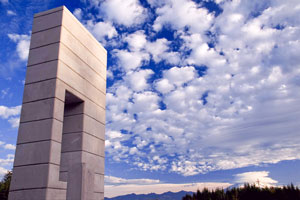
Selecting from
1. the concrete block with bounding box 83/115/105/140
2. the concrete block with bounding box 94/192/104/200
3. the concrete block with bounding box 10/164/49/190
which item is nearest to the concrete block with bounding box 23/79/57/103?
the concrete block with bounding box 83/115/105/140

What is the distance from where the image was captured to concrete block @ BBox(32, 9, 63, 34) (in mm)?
16828

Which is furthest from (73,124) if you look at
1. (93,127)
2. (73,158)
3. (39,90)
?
(39,90)

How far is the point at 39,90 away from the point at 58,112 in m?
1.79

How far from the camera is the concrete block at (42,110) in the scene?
14742 millimetres

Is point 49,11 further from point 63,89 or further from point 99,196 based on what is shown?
point 99,196

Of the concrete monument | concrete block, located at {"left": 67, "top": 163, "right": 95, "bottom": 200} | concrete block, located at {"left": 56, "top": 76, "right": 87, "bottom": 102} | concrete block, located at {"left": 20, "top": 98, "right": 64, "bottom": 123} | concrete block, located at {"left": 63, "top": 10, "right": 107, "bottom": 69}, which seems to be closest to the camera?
concrete block, located at {"left": 67, "top": 163, "right": 95, "bottom": 200}

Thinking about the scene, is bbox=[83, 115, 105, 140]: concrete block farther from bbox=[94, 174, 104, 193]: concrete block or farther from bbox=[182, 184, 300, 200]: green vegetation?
bbox=[182, 184, 300, 200]: green vegetation

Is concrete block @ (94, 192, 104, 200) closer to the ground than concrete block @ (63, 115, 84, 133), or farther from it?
closer to the ground

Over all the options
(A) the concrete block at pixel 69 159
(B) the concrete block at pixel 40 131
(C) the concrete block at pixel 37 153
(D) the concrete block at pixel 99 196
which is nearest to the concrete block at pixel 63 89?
(B) the concrete block at pixel 40 131

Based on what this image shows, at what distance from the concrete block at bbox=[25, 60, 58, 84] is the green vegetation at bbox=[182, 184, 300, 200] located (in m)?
16.2

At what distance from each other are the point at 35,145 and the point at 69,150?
9.80 ft

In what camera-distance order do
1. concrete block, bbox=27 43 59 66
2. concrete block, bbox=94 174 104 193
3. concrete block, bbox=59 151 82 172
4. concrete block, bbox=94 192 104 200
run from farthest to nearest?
1. concrete block, bbox=94 174 104 193
2. concrete block, bbox=94 192 104 200
3. concrete block, bbox=59 151 82 172
4. concrete block, bbox=27 43 59 66

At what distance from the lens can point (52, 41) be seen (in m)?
16.3

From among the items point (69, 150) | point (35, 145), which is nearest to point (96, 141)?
point (69, 150)
